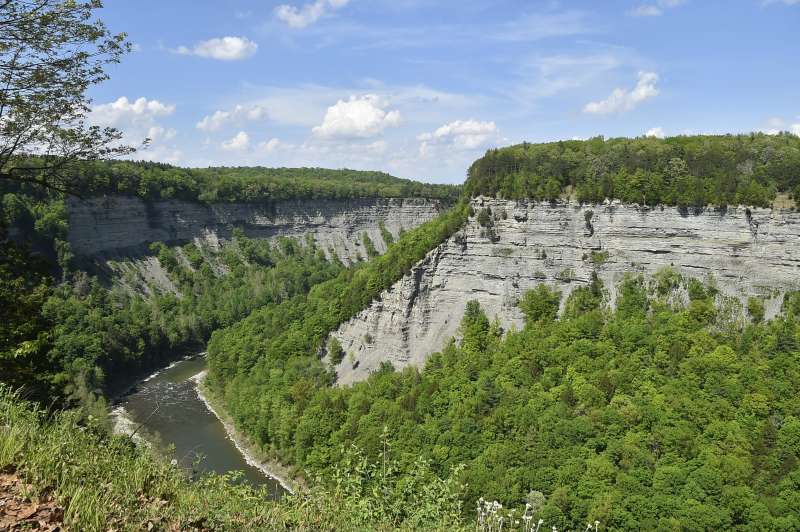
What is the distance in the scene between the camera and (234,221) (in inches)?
3022

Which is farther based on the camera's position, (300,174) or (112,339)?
(300,174)

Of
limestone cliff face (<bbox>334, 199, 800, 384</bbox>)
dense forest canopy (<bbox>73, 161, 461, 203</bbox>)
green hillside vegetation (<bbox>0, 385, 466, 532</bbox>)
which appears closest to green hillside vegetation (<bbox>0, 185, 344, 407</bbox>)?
dense forest canopy (<bbox>73, 161, 461, 203</bbox>)

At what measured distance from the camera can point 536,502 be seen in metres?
21.8

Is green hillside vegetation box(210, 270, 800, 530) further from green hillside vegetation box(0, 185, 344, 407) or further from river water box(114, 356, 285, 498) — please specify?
green hillside vegetation box(0, 185, 344, 407)

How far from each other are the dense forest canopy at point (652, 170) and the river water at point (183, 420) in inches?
885

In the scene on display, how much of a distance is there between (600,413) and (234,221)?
2406 inches

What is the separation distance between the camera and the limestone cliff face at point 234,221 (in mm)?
60125

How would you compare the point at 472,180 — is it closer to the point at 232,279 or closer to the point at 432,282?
the point at 432,282

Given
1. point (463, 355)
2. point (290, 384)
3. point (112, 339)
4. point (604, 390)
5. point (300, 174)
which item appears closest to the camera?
point (604, 390)

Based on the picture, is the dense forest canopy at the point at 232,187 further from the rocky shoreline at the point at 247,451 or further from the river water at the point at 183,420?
the rocky shoreline at the point at 247,451

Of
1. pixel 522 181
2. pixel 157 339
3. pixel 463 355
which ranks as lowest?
pixel 157 339

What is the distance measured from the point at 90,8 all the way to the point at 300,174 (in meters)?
97.5

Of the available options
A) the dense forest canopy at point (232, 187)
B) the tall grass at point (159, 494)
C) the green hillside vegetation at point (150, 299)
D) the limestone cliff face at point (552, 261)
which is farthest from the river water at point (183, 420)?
the tall grass at point (159, 494)

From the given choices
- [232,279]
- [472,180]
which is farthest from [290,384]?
[232,279]
